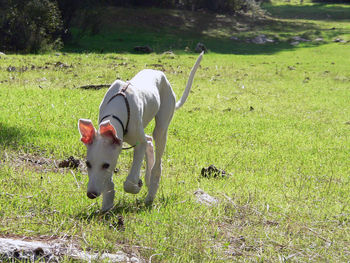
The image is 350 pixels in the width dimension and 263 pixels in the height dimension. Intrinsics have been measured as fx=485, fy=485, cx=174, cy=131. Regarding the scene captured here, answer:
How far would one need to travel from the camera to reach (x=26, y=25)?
20594 millimetres

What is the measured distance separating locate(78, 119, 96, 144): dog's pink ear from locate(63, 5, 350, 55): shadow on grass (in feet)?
63.5

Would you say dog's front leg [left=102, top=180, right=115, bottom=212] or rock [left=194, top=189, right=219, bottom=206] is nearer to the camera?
dog's front leg [left=102, top=180, right=115, bottom=212]

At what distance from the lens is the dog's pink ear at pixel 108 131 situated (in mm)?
3871

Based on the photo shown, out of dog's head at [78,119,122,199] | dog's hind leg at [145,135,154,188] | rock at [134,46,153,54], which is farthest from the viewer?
rock at [134,46,153,54]

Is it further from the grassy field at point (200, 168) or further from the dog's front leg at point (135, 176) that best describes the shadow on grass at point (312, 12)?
the dog's front leg at point (135, 176)

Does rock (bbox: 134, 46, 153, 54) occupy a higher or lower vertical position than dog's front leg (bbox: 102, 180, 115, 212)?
lower

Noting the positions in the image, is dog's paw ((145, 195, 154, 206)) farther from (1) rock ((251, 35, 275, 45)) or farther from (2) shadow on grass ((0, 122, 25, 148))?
(1) rock ((251, 35, 275, 45))

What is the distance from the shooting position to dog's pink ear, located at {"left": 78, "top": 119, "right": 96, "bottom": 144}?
3957 mm

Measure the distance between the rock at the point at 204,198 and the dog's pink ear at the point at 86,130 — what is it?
153 cm

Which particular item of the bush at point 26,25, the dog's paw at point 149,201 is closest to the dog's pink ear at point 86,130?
the dog's paw at point 149,201

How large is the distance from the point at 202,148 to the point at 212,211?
3.09m

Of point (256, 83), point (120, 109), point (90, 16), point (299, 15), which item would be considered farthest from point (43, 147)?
point (299, 15)

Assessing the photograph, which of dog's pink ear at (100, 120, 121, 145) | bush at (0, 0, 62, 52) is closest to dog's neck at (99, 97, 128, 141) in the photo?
dog's pink ear at (100, 120, 121, 145)

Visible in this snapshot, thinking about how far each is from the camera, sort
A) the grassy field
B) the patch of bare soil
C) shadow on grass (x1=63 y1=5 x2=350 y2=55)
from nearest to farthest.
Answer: the grassy field, the patch of bare soil, shadow on grass (x1=63 y1=5 x2=350 y2=55)
